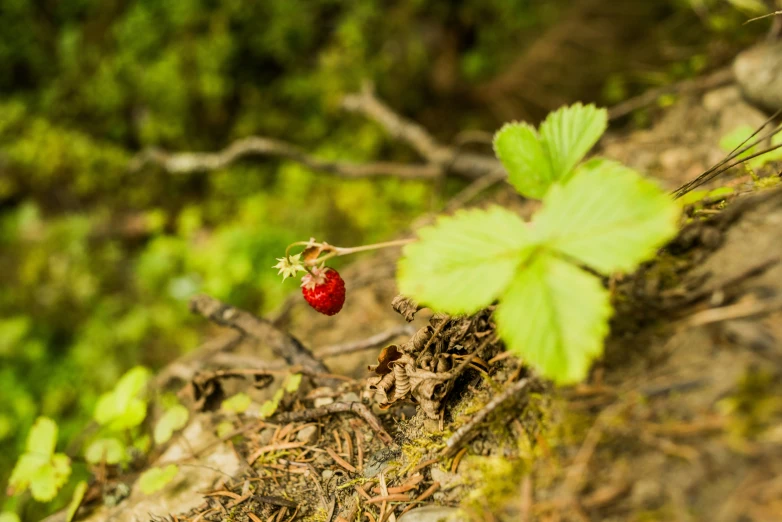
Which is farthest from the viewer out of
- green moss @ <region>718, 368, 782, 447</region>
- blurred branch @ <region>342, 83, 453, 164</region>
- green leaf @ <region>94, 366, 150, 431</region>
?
blurred branch @ <region>342, 83, 453, 164</region>

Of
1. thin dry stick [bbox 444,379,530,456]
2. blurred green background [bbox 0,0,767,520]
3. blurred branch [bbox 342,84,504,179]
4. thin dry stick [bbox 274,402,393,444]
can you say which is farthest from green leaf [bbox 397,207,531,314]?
blurred green background [bbox 0,0,767,520]

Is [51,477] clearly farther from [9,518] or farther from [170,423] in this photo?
[170,423]

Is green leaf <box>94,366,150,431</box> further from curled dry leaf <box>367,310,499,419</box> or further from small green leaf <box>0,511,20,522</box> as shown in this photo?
curled dry leaf <box>367,310,499,419</box>

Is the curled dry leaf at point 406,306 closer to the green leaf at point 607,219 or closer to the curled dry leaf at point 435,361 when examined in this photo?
the curled dry leaf at point 435,361

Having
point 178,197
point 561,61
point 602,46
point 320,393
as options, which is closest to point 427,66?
point 561,61

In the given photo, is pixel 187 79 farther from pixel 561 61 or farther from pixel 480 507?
pixel 480 507

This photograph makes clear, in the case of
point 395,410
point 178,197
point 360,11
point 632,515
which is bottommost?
point 632,515

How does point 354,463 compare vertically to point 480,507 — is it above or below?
above

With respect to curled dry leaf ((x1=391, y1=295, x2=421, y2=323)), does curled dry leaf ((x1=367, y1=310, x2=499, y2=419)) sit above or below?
below
